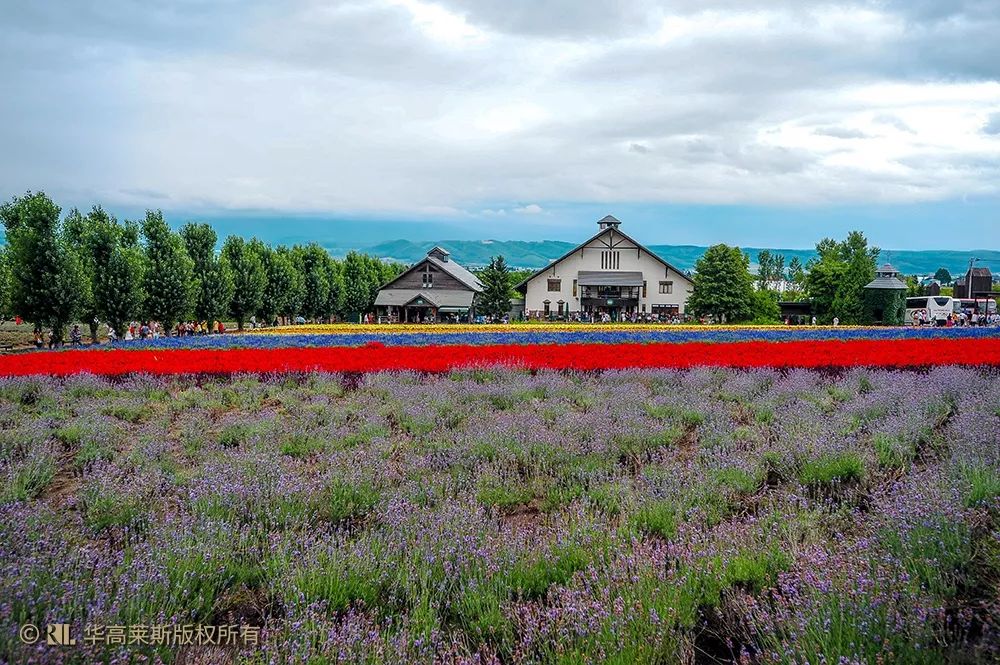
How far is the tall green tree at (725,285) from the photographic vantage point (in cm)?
6103

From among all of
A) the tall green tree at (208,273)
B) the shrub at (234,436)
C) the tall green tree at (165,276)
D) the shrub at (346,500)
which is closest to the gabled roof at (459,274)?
the tall green tree at (208,273)

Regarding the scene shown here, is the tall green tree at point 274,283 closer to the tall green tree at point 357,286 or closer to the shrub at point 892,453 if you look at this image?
the tall green tree at point 357,286

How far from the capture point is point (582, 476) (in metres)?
6.35

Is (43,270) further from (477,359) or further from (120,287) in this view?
(477,359)

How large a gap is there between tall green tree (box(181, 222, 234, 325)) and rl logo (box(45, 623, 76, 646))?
43.7 m

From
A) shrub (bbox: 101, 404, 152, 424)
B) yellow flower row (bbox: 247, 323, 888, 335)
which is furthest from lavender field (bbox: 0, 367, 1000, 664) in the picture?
yellow flower row (bbox: 247, 323, 888, 335)

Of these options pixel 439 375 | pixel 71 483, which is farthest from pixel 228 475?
pixel 439 375

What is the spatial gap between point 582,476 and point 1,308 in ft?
161

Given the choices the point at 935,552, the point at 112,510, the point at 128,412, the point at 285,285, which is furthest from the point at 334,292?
the point at 935,552

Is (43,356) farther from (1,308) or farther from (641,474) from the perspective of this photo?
(1,308)

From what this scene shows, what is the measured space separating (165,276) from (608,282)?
46312mm

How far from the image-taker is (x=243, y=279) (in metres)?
49.4

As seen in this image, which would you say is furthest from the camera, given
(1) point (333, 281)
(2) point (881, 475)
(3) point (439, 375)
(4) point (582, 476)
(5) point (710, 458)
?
(1) point (333, 281)

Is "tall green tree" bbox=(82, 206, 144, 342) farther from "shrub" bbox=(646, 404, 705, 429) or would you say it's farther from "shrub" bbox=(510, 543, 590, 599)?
"shrub" bbox=(510, 543, 590, 599)
